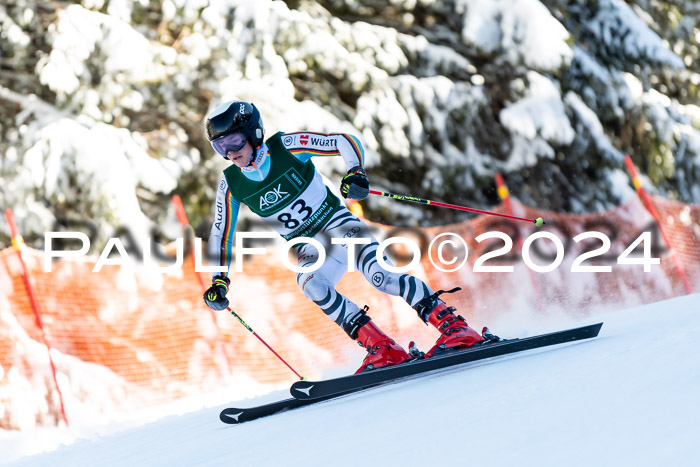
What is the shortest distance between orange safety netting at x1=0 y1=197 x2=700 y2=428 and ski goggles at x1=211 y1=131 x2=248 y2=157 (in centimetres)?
257

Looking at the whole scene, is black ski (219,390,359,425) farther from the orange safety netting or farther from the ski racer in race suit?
the orange safety netting

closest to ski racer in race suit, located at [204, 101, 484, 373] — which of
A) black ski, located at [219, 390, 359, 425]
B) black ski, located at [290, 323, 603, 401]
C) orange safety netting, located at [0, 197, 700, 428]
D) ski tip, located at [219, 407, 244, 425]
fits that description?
black ski, located at [290, 323, 603, 401]

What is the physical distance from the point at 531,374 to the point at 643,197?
16.1ft

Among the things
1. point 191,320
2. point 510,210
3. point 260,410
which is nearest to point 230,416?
point 260,410

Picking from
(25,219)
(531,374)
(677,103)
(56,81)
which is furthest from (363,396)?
(677,103)

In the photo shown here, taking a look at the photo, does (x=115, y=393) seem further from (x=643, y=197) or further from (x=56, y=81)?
(x=643, y=197)

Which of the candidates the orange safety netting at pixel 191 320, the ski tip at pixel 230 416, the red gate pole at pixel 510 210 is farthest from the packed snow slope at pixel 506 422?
the red gate pole at pixel 510 210

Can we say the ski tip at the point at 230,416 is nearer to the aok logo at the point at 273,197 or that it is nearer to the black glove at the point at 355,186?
the aok logo at the point at 273,197

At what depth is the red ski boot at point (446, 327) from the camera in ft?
11.6

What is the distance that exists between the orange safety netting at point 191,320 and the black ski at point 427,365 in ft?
7.78

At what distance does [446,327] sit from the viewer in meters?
3.61

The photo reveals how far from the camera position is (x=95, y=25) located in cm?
707

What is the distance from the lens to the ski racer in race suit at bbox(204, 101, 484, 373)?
368 centimetres

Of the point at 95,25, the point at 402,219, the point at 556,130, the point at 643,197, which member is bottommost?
the point at 402,219
